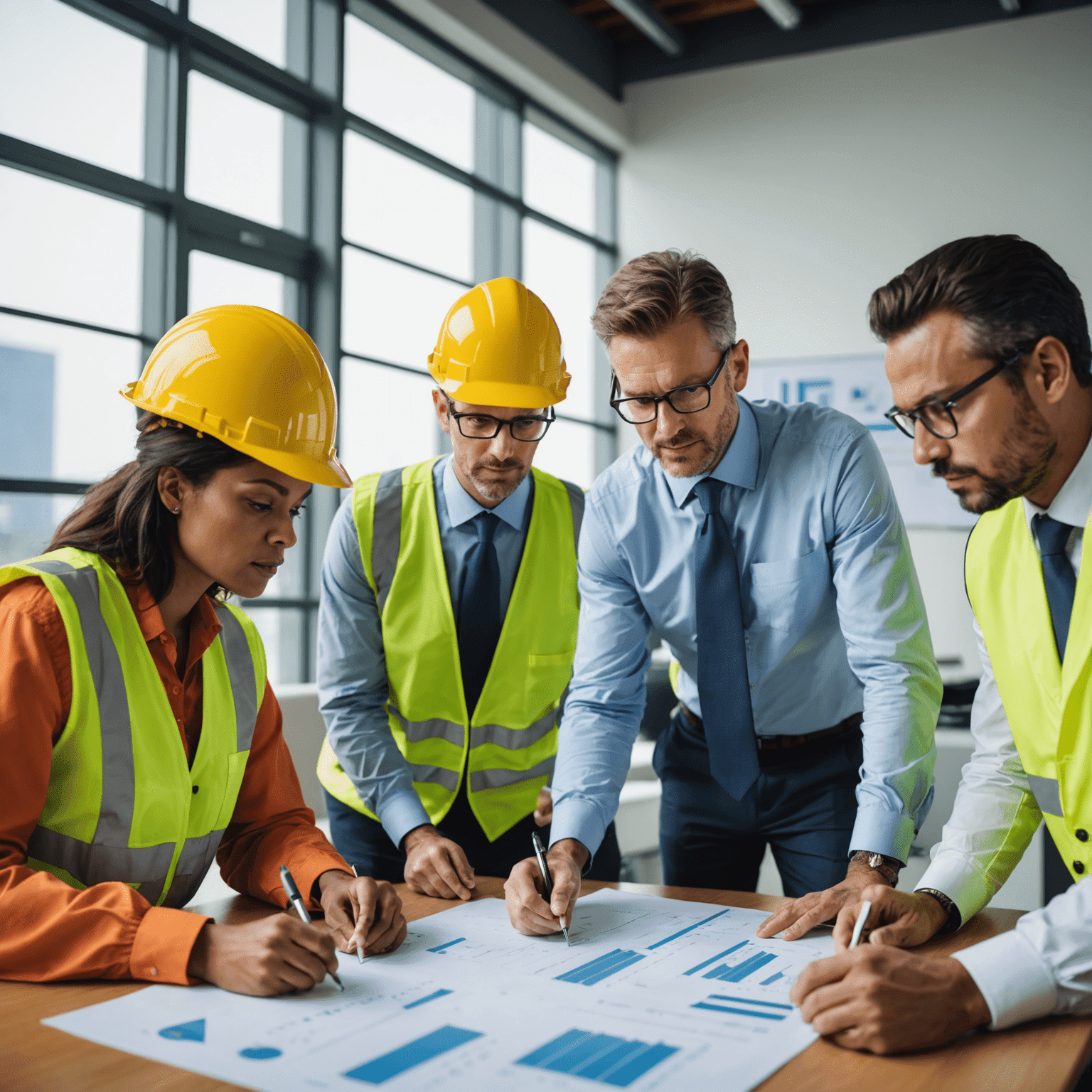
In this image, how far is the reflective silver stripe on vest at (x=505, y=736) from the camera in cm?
214

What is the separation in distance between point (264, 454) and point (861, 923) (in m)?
1.02

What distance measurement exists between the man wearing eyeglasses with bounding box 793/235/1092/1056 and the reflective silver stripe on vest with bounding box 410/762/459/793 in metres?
0.93

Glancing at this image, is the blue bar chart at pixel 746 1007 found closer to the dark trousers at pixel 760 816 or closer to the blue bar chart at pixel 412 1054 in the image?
the blue bar chart at pixel 412 1054

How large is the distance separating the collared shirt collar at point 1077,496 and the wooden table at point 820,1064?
0.66m

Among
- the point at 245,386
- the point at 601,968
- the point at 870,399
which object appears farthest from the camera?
the point at 870,399

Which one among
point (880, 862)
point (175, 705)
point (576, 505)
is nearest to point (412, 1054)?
point (175, 705)

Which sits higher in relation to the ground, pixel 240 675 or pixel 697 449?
pixel 697 449

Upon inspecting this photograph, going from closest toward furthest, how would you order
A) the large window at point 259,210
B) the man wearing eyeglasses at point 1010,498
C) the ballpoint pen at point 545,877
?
the man wearing eyeglasses at point 1010,498 < the ballpoint pen at point 545,877 < the large window at point 259,210

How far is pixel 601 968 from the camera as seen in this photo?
1.30m

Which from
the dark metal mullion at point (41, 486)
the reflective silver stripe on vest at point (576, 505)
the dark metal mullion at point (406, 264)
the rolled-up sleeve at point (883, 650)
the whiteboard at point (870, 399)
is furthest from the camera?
the whiteboard at point (870, 399)

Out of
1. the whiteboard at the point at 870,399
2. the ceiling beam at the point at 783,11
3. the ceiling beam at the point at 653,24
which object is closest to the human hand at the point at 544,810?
the whiteboard at the point at 870,399

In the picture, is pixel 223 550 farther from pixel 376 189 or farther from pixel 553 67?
pixel 553 67

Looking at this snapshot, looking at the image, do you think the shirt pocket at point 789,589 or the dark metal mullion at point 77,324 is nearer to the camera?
the shirt pocket at point 789,589

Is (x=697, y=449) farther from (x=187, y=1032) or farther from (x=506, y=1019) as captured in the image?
(x=187, y=1032)
